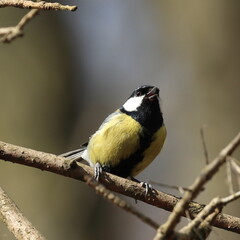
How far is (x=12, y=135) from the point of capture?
4609 millimetres

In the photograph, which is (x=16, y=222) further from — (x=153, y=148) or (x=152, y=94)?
(x=152, y=94)

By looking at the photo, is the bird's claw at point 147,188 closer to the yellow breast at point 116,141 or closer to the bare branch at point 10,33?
the yellow breast at point 116,141

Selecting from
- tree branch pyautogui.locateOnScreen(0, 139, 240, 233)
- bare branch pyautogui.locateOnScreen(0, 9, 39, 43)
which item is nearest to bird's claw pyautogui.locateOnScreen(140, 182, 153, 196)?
tree branch pyautogui.locateOnScreen(0, 139, 240, 233)

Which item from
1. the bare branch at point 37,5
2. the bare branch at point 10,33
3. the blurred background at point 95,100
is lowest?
the blurred background at point 95,100

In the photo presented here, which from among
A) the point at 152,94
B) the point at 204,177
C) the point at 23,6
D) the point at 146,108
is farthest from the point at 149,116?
the point at 204,177

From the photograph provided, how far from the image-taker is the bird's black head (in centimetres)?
285

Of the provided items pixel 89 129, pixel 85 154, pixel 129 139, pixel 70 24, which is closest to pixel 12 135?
pixel 89 129

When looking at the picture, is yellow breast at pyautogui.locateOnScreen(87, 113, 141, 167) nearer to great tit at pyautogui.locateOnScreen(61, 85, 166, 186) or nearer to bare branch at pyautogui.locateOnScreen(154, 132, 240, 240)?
great tit at pyautogui.locateOnScreen(61, 85, 166, 186)

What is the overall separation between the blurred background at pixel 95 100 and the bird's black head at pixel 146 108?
4.22 feet

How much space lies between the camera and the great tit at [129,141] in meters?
2.76

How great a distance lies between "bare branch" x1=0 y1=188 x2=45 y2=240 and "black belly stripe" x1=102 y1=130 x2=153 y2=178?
3.31 ft

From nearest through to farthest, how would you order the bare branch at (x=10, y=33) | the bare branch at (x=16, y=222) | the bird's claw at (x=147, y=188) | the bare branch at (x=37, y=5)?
the bare branch at (x=10, y=33) < the bare branch at (x=37, y=5) < the bare branch at (x=16, y=222) < the bird's claw at (x=147, y=188)

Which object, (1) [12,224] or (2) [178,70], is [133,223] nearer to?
(2) [178,70]

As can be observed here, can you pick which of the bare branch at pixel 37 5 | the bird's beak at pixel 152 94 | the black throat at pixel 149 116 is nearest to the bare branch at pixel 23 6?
the bare branch at pixel 37 5
